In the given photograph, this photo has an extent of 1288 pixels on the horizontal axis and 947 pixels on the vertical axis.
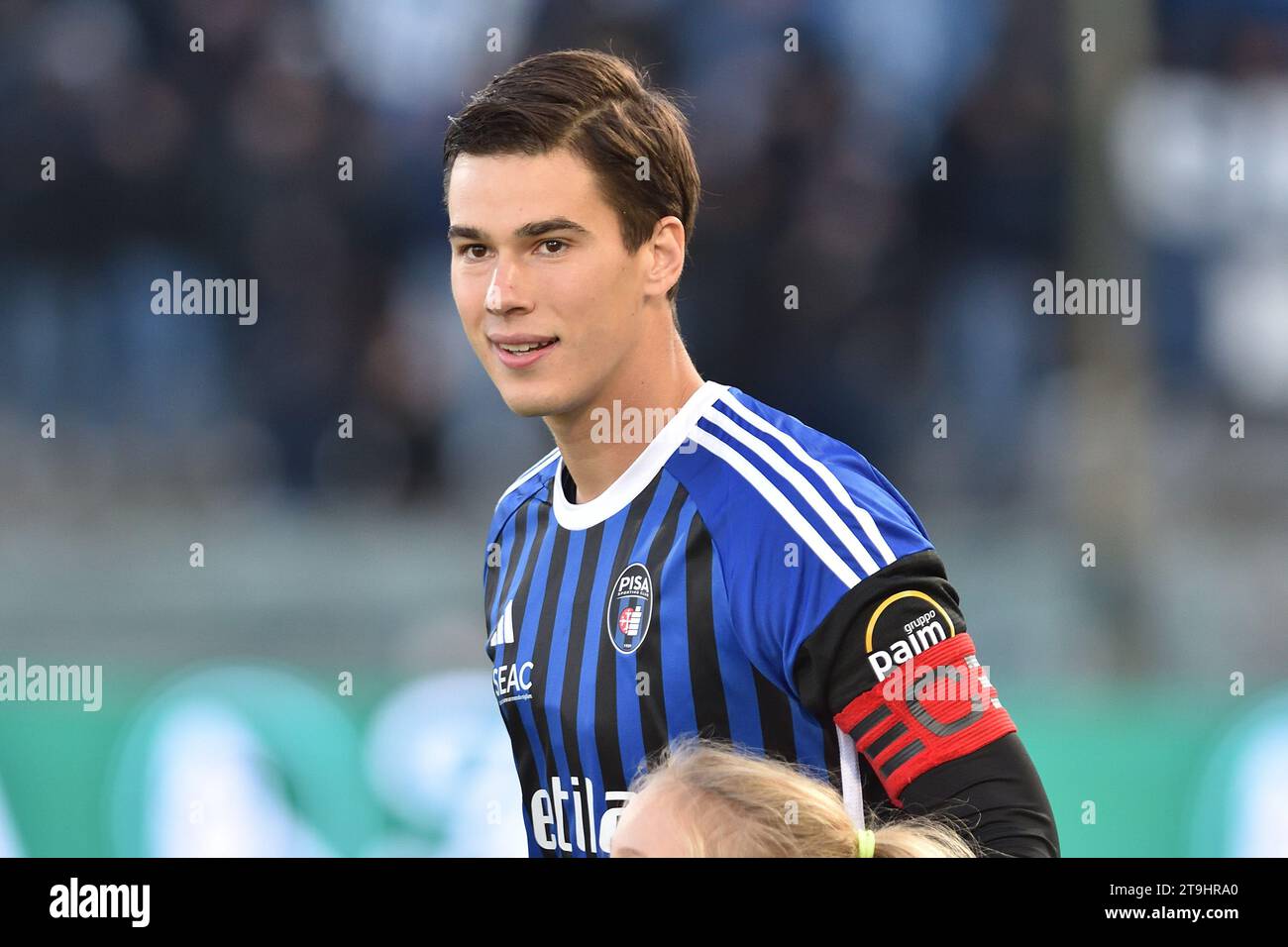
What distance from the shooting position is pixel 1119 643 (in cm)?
691

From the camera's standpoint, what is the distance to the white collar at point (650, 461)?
2465 millimetres

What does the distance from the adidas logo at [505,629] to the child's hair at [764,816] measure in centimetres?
81

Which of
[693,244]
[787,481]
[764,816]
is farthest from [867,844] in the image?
[693,244]

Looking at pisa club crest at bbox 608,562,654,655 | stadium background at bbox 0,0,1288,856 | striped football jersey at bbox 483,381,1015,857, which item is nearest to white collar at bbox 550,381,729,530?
striped football jersey at bbox 483,381,1015,857

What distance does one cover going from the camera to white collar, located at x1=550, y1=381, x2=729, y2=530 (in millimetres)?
2465

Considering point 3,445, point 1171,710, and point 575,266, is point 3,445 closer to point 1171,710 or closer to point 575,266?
point 1171,710

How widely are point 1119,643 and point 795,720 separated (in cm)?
508

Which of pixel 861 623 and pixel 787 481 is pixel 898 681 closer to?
pixel 861 623

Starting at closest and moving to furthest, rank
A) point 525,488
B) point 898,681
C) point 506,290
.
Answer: point 898,681 → point 506,290 → point 525,488

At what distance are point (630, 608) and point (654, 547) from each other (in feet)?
0.33

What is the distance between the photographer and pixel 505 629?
2.66m

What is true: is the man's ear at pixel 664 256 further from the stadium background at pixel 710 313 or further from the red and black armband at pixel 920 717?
the stadium background at pixel 710 313

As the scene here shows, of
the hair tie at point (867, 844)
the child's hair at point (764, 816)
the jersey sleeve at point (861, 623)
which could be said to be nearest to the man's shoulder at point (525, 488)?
the jersey sleeve at point (861, 623)
